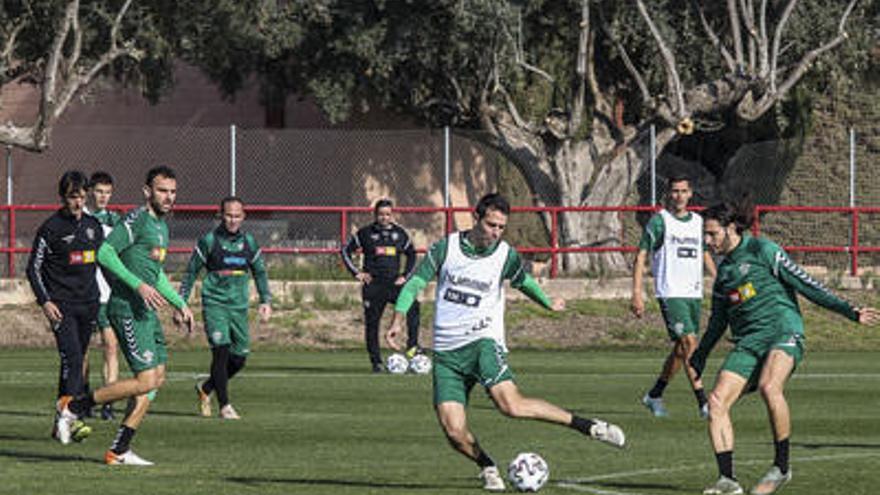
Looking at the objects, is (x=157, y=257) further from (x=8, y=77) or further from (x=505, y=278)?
(x=8, y=77)

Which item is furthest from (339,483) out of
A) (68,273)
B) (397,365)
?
(397,365)

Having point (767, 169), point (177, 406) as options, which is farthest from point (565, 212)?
point (177, 406)

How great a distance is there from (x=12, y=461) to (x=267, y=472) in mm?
2099

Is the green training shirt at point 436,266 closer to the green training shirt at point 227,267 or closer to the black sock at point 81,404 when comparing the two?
the black sock at point 81,404

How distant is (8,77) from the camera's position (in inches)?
1442

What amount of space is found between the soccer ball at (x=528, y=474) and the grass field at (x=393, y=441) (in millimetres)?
429

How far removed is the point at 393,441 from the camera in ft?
55.3

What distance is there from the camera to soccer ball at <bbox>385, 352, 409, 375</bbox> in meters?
25.9

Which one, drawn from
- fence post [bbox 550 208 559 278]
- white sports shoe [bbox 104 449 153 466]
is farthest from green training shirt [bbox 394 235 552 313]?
fence post [bbox 550 208 559 278]

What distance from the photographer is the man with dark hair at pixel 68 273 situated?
17.0 m

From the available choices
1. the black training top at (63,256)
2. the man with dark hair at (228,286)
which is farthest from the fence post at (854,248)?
the black training top at (63,256)

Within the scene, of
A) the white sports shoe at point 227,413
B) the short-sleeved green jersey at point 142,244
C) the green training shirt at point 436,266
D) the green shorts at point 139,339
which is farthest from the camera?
the white sports shoe at point 227,413

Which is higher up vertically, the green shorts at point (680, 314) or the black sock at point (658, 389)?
the green shorts at point (680, 314)

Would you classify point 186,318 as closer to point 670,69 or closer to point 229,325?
point 229,325
